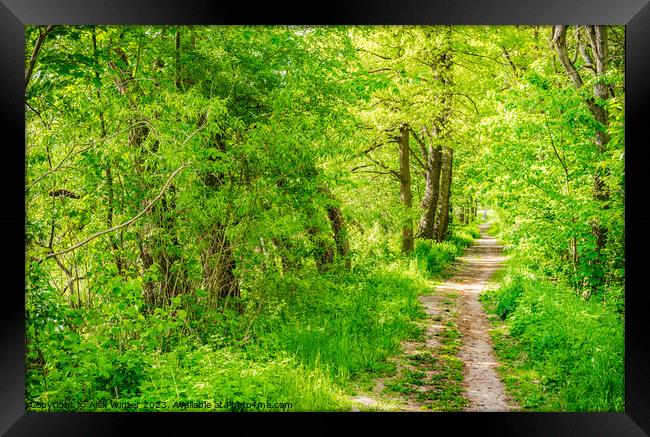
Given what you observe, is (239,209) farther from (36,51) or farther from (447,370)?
(447,370)

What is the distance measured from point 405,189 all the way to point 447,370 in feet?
21.1

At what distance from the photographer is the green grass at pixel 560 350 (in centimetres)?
485

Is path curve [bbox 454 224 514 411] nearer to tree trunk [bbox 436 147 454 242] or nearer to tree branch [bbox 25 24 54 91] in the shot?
tree trunk [bbox 436 147 454 242]

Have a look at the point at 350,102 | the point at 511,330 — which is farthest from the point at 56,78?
the point at 511,330

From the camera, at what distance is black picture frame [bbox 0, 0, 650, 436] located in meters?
4.04

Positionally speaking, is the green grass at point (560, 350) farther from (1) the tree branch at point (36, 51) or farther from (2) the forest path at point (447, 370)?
(1) the tree branch at point (36, 51)

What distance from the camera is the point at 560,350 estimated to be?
5758mm

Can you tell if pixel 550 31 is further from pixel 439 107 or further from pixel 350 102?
pixel 350 102

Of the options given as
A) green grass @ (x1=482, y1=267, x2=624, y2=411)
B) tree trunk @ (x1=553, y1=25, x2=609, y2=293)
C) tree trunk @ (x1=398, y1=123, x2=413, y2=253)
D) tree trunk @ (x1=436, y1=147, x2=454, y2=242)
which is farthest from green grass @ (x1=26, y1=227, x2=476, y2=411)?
tree trunk @ (x1=436, y1=147, x2=454, y2=242)

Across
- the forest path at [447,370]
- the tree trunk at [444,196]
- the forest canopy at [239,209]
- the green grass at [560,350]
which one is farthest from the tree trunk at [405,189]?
the green grass at [560,350]

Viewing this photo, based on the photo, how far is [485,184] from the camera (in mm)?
7949
